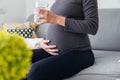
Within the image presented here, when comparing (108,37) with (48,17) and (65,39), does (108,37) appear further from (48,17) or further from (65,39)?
(48,17)

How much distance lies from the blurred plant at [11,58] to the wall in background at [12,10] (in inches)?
89.8

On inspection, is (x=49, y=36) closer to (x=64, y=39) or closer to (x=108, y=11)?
(x=64, y=39)

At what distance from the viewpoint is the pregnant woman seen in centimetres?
128

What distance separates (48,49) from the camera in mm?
1459

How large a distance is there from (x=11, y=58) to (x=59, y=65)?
0.89 metres

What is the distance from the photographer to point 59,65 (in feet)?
4.24

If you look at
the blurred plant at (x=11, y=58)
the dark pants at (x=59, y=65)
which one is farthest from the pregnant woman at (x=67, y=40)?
the blurred plant at (x=11, y=58)

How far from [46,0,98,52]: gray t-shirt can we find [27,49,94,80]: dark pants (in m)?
0.05

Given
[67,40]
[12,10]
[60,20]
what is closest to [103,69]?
[67,40]

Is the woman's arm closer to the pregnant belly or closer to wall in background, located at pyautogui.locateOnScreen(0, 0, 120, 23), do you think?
the pregnant belly

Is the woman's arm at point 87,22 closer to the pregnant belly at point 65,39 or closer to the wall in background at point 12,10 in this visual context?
the pregnant belly at point 65,39

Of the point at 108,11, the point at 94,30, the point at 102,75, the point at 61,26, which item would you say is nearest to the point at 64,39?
the point at 61,26

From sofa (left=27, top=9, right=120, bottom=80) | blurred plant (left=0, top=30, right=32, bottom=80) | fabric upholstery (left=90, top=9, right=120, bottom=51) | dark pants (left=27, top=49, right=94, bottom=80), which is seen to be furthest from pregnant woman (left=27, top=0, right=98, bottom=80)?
blurred plant (left=0, top=30, right=32, bottom=80)

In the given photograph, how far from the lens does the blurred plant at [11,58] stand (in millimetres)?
417
